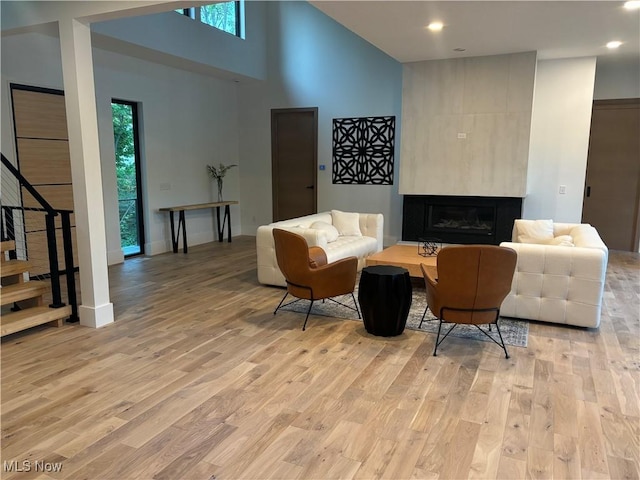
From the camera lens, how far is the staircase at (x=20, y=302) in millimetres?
3863

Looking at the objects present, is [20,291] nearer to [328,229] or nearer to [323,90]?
[328,229]

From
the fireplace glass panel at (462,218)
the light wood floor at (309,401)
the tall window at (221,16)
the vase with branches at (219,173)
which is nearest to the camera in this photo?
the light wood floor at (309,401)

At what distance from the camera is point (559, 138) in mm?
6832

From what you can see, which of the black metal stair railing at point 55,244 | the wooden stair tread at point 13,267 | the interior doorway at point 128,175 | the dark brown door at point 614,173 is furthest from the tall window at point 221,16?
the dark brown door at point 614,173

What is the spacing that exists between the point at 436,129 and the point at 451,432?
5.21 m

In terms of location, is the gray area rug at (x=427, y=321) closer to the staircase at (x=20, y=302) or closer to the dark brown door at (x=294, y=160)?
the staircase at (x=20, y=302)

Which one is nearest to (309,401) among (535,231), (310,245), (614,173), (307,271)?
(307,271)

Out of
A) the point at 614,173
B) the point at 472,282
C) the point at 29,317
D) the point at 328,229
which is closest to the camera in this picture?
the point at 472,282

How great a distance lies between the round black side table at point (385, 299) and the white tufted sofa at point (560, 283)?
1049 mm

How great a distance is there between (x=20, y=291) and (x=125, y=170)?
11.0 feet

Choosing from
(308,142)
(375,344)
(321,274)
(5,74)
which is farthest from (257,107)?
(375,344)

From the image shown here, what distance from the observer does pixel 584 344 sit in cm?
377

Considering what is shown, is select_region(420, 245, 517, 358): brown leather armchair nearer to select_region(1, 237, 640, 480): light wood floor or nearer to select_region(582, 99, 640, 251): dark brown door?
select_region(1, 237, 640, 480): light wood floor

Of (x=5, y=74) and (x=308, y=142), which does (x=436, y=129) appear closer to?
(x=308, y=142)
